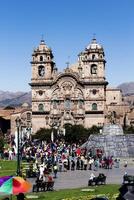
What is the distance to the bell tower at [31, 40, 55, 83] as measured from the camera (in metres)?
117

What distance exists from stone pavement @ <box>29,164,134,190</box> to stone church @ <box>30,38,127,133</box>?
208 feet

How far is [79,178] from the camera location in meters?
40.0

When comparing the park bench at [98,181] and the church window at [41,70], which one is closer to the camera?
the park bench at [98,181]

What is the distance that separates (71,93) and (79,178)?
245ft

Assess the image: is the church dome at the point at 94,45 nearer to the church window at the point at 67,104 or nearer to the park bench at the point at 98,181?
the church window at the point at 67,104

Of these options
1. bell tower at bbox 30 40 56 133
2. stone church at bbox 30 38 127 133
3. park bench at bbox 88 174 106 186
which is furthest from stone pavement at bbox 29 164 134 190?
bell tower at bbox 30 40 56 133

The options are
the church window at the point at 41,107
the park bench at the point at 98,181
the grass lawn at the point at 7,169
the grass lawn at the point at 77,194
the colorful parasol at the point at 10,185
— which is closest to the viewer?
the colorful parasol at the point at 10,185

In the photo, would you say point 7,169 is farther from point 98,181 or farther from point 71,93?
point 71,93

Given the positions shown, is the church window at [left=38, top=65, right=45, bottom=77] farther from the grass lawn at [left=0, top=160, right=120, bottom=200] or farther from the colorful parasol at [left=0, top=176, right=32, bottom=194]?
the colorful parasol at [left=0, top=176, right=32, bottom=194]

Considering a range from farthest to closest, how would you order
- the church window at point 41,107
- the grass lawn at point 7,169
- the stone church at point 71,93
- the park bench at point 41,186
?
1. the church window at point 41,107
2. the stone church at point 71,93
3. the grass lawn at point 7,169
4. the park bench at point 41,186

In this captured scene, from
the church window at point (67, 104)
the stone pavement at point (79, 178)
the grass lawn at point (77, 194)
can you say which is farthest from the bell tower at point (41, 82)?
the grass lawn at point (77, 194)

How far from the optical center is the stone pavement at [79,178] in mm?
35719

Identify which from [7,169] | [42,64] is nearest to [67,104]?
[42,64]

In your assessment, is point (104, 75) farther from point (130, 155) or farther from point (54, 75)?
point (130, 155)
